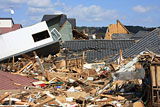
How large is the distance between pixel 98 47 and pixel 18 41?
23.7 ft

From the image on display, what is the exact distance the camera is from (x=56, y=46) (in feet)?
83.9

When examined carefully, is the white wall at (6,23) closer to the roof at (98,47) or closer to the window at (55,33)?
the window at (55,33)

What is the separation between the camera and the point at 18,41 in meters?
24.8

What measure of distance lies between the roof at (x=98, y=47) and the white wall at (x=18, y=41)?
2560mm

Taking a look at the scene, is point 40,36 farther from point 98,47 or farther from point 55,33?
point 98,47

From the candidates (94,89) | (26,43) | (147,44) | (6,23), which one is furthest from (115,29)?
(94,89)

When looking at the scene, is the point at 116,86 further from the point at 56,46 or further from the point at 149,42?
the point at 56,46

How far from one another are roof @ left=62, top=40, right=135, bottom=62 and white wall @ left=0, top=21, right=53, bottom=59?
2.56 m

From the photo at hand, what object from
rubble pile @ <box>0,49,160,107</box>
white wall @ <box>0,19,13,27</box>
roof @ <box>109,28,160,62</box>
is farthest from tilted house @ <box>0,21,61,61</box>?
white wall @ <box>0,19,13,27</box>

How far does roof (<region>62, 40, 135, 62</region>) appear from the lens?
76.2 feet

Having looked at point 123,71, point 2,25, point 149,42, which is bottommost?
point 123,71

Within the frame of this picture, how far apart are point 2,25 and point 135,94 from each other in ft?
109

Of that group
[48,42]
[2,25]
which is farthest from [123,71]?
[2,25]

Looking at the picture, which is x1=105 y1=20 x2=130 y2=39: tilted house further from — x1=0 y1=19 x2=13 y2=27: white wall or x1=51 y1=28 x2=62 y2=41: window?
x1=51 y1=28 x2=62 y2=41: window
